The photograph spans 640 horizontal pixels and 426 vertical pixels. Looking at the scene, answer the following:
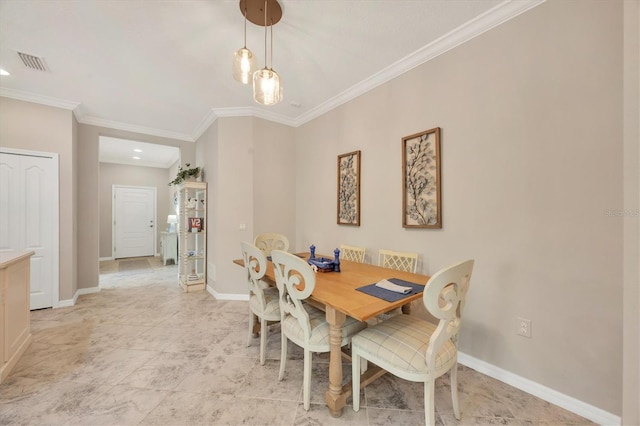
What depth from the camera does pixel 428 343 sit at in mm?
1430

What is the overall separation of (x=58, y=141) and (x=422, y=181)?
4.68 meters

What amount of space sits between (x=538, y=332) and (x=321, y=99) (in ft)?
10.6

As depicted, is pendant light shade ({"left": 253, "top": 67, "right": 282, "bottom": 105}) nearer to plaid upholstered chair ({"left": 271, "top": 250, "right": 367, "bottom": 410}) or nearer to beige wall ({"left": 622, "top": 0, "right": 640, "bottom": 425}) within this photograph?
→ plaid upholstered chair ({"left": 271, "top": 250, "right": 367, "bottom": 410})

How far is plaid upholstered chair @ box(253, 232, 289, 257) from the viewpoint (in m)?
2.99

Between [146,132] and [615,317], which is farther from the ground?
[146,132]

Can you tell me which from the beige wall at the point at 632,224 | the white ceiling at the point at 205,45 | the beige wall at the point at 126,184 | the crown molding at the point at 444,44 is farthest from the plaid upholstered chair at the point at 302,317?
the beige wall at the point at 126,184

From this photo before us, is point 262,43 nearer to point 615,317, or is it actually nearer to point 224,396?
point 224,396

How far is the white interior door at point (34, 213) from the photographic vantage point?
3061 mm

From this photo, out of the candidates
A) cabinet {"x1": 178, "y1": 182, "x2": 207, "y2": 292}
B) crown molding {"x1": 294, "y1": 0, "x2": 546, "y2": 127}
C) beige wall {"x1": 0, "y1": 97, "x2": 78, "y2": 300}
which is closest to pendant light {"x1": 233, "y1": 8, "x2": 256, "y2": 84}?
crown molding {"x1": 294, "y1": 0, "x2": 546, "y2": 127}

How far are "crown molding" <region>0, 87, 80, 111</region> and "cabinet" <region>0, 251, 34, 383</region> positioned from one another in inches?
88.8

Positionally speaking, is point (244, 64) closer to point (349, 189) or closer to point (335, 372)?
point (349, 189)

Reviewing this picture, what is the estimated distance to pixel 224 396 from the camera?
5.62ft

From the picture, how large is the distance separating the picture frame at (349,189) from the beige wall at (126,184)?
630cm

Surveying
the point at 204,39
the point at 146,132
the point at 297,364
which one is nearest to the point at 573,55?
the point at 204,39
